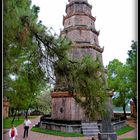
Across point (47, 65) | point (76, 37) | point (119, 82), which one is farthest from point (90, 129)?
point (47, 65)

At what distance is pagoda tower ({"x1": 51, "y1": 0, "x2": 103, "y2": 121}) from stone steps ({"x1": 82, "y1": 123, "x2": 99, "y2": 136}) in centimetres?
39

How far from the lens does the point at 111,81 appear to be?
45.4 ft

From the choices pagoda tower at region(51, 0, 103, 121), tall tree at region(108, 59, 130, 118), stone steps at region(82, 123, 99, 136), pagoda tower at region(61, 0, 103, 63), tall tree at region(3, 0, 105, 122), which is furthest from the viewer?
tall tree at region(108, 59, 130, 118)

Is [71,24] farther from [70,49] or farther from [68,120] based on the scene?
[70,49]

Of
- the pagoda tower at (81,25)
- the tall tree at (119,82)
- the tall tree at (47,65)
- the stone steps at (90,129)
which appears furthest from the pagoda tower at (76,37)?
the tall tree at (47,65)

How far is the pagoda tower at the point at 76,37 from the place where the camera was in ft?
33.5

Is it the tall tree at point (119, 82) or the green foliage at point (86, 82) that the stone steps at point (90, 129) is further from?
the green foliage at point (86, 82)

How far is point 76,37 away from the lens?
10.8 m

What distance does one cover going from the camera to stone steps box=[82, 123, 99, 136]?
30.4 ft

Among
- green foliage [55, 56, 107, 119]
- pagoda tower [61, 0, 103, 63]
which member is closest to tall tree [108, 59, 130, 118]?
pagoda tower [61, 0, 103, 63]

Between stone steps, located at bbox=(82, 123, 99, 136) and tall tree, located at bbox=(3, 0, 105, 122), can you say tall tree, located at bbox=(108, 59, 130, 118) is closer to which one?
stone steps, located at bbox=(82, 123, 99, 136)

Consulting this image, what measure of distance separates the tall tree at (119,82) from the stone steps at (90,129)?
12.3 feet

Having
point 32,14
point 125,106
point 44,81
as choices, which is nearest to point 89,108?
point 44,81

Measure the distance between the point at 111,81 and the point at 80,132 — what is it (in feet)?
16.2
